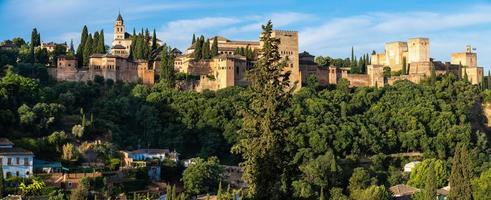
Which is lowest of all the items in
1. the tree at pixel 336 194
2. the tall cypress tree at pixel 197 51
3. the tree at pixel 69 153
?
the tree at pixel 336 194

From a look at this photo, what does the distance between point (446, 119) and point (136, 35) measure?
23517mm

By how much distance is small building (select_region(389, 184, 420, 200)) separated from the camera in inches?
1804

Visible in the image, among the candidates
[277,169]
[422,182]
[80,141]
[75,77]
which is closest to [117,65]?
[75,77]

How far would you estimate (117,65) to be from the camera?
191ft

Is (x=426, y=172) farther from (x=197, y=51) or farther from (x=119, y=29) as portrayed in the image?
(x=119, y=29)

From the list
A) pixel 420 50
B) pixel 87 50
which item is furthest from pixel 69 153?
pixel 420 50

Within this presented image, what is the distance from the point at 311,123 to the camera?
5400cm

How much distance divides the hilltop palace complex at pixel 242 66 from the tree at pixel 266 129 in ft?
123

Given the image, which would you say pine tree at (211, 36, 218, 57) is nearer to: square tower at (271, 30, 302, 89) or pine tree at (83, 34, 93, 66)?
square tower at (271, 30, 302, 89)

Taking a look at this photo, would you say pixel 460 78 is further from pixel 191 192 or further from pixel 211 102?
pixel 191 192

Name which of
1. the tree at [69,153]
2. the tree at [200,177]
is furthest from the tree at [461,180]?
the tree at [69,153]

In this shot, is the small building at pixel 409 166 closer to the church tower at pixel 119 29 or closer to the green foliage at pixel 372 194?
the green foliage at pixel 372 194

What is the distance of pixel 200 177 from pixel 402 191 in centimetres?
1133

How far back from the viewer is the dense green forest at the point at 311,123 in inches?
1853
